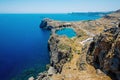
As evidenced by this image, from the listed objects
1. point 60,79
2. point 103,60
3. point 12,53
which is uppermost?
point 103,60

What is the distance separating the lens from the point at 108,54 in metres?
48.2

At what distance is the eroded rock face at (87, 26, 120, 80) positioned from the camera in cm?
4362

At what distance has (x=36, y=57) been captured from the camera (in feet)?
343

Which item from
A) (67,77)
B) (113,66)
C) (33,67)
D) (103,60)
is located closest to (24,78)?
(33,67)

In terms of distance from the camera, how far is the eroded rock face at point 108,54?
43.6 m

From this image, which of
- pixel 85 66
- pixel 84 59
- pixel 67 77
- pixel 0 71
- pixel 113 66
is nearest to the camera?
pixel 113 66

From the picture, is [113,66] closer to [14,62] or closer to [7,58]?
[14,62]

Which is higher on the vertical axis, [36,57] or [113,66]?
[113,66]

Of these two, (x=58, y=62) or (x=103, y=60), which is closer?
(x=103, y=60)

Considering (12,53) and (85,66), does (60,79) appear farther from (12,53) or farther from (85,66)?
(12,53)

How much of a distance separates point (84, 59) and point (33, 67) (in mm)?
31673

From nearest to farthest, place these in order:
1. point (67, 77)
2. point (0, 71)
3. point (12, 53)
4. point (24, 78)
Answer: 1. point (67, 77)
2. point (24, 78)
3. point (0, 71)
4. point (12, 53)

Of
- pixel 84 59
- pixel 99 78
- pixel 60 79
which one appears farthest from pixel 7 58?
pixel 99 78

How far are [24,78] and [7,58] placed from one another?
34.3 m
